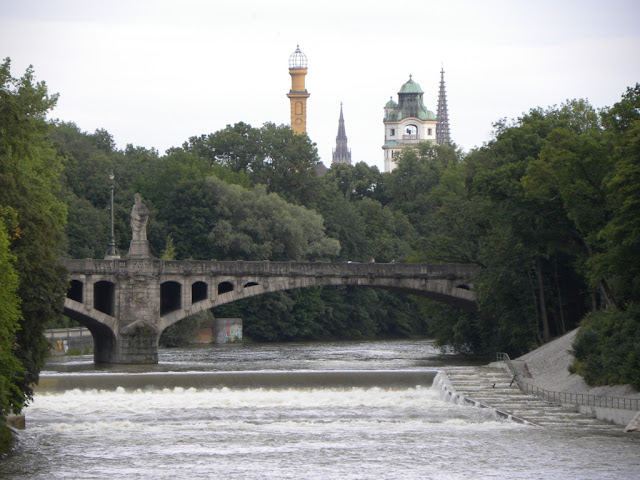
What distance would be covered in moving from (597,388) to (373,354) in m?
37.0

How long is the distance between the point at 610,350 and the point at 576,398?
2389mm

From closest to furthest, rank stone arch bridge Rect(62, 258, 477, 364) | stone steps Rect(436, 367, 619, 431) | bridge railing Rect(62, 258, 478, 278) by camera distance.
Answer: stone steps Rect(436, 367, 619, 431) → stone arch bridge Rect(62, 258, 477, 364) → bridge railing Rect(62, 258, 478, 278)

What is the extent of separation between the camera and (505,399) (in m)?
60.8

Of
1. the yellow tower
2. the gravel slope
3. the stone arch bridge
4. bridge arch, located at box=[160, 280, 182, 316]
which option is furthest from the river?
the yellow tower

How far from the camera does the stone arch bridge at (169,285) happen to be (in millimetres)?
82938

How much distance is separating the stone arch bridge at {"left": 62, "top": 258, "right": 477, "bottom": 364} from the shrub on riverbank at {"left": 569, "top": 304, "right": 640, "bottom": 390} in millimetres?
22868

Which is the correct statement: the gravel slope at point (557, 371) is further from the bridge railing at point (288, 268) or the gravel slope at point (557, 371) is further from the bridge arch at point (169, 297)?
the bridge arch at point (169, 297)

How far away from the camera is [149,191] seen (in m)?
118

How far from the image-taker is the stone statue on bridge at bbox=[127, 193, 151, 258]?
82.8 m

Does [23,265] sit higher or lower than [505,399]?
higher

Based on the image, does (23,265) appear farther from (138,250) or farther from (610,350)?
(138,250)

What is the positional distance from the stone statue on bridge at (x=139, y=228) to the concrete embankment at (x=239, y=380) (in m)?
15.6

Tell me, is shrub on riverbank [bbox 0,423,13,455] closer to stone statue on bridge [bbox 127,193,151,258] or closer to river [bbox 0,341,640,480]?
river [bbox 0,341,640,480]

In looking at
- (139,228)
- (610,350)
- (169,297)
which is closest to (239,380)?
(610,350)
